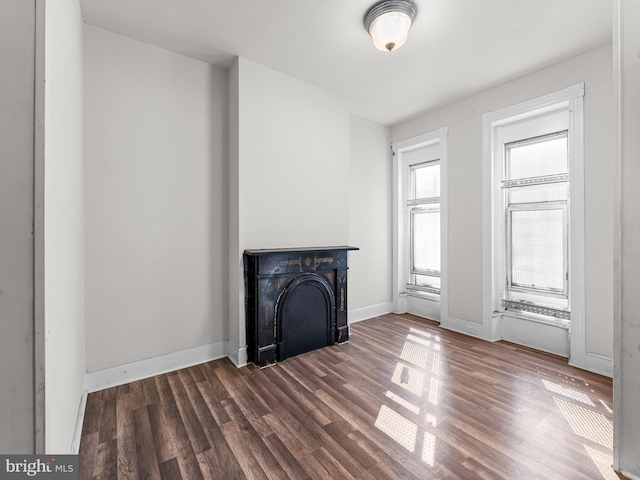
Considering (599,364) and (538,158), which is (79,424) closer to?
(599,364)

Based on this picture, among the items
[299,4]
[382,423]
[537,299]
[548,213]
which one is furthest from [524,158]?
[382,423]

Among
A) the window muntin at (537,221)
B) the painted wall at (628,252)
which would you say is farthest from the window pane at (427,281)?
the painted wall at (628,252)

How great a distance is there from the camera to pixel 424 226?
4531mm

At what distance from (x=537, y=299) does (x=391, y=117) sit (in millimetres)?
3125

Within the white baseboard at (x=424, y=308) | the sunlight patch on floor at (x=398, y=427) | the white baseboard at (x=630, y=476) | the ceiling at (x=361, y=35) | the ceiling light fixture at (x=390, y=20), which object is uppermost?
the ceiling at (x=361, y=35)

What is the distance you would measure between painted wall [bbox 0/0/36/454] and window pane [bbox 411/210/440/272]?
4348mm

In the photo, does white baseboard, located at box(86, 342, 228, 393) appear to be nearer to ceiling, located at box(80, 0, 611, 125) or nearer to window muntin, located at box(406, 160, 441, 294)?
ceiling, located at box(80, 0, 611, 125)

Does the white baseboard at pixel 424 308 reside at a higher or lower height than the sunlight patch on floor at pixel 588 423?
higher

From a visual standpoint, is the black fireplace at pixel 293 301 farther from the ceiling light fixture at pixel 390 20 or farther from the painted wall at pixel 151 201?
the ceiling light fixture at pixel 390 20

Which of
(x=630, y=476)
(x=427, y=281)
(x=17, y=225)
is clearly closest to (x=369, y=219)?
(x=427, y=281)

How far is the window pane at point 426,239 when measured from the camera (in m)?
4.37

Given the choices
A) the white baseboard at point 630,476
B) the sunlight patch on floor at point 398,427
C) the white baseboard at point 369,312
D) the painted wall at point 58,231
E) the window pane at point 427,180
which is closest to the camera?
the painted wall at point 58,231

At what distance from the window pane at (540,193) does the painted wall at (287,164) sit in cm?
207

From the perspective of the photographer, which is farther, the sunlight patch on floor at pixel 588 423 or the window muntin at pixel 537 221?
the window muntin at pixel 537 221
